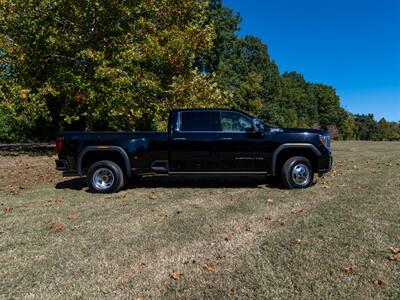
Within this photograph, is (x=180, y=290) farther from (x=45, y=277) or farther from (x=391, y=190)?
(x=391, y=190)

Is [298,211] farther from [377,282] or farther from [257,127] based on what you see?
[377,282]

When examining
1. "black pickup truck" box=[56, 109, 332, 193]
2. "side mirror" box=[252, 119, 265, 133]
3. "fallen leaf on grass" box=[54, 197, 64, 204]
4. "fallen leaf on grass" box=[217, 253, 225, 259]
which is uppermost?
"side mirror" box=[252, 119, 265, 133]

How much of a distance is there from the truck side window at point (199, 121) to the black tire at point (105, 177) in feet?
6.42

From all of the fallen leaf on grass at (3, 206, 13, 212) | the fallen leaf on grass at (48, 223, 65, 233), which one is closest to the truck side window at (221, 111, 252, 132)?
the fallen leaf on grass at (48, 223, 65, 233)

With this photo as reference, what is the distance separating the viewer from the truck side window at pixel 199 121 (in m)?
9.17

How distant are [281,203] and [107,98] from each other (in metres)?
10.5

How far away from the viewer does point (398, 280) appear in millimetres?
4055

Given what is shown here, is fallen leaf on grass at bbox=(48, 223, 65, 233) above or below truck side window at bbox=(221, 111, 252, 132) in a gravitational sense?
below

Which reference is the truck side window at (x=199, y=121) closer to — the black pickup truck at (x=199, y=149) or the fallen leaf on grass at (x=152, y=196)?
the black pickup truck at (x=199, y=149)

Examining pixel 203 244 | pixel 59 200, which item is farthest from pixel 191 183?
pixel 203 244

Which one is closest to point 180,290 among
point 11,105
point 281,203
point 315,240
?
point 315,240

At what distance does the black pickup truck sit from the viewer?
29.7ft

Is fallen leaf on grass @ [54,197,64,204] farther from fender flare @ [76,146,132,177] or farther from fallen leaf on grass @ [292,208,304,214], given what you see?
fallen leaf on grass @ [292,208,304,214]

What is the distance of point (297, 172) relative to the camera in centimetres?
920
